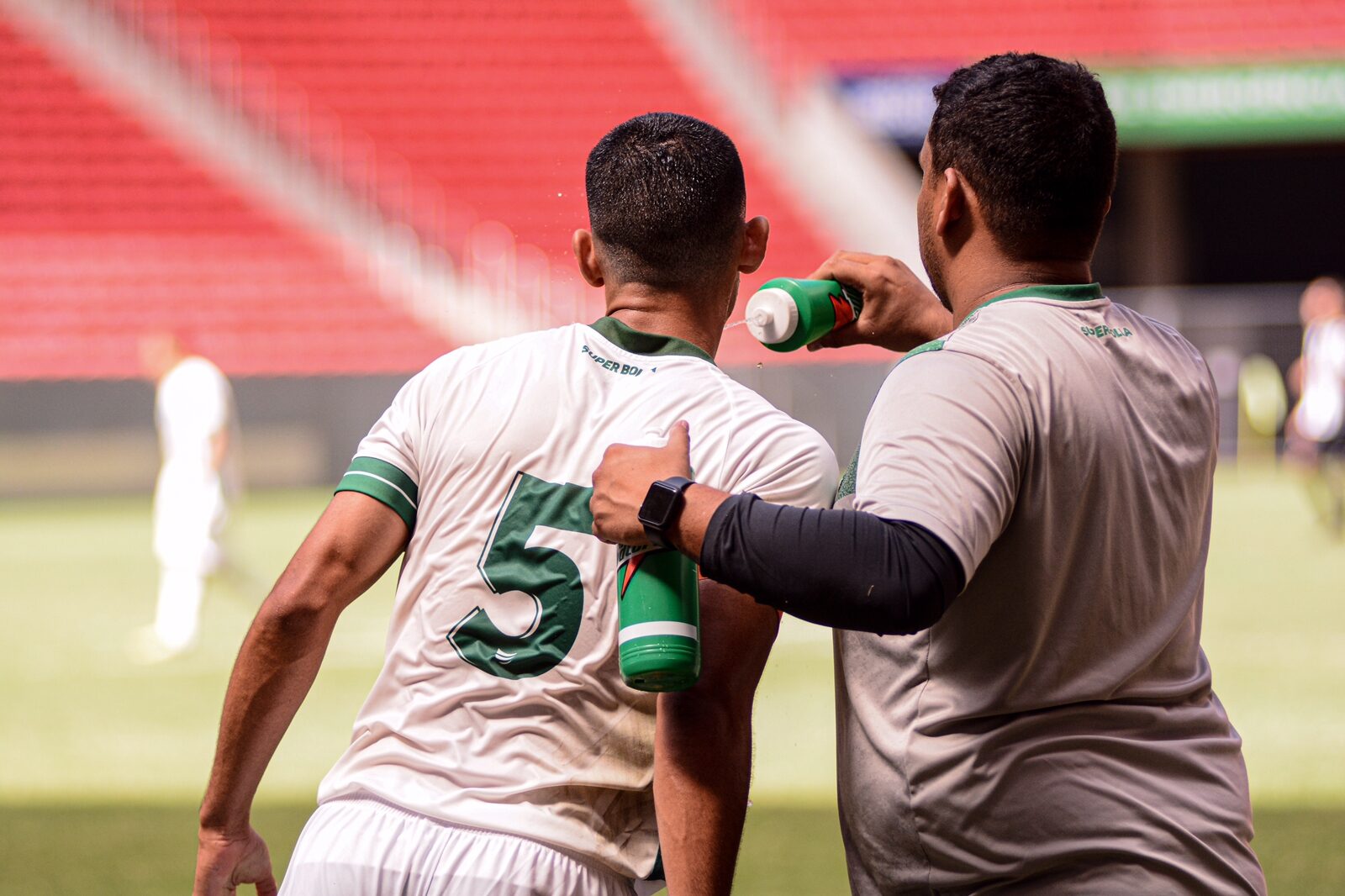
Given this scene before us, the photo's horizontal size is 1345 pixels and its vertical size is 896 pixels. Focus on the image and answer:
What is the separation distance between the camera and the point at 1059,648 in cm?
182

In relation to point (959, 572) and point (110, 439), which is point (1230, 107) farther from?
point (959, 572)

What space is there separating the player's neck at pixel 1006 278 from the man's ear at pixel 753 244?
40 centimetres

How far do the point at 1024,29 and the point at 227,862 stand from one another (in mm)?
20996

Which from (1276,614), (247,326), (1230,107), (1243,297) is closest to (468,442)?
(1276,614)

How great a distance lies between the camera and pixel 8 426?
16.6m

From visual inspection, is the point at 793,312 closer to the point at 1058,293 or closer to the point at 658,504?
the point at 1058,293


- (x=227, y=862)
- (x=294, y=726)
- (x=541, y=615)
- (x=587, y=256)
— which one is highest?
(x=587, y=256)

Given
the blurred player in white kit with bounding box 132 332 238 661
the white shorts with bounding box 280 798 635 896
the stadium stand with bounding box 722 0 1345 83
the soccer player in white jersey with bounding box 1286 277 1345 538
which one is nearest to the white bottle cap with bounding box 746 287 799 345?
the white shorts with bounding box 280 798 635 896

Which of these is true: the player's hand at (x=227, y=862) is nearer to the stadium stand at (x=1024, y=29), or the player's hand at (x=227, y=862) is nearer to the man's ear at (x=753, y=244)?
the man's ear at (x=753, y=244)

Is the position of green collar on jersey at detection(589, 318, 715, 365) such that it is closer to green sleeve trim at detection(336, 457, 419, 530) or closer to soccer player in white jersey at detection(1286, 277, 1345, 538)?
green sleeve trim at detection(336, 457, 419, 530)

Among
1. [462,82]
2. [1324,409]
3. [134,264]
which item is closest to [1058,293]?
[1324,409]

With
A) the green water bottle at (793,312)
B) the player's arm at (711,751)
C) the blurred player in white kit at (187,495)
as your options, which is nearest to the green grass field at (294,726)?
the blurred player in white kit at (187,495)

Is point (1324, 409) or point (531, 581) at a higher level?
point (531, 581)

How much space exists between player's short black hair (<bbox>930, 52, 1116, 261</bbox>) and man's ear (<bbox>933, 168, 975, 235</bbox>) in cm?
1
